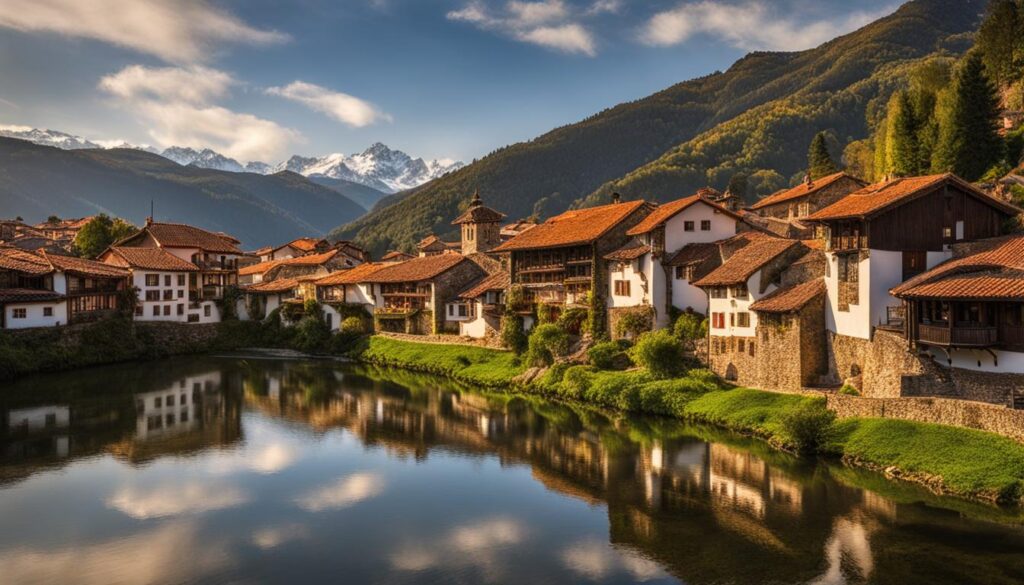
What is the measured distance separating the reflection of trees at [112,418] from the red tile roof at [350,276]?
56.7ft

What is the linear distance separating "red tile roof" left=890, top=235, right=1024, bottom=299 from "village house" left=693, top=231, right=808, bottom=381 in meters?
8.80

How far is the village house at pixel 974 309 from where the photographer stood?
1136 inches

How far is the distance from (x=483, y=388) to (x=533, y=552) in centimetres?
2896

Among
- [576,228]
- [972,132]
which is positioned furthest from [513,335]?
[972,132]

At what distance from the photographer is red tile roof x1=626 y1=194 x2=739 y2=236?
49.8 meters

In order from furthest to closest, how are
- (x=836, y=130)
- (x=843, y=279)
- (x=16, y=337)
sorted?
(x=836, y=130) < (x=16, y=337) < (x=843, y=279)

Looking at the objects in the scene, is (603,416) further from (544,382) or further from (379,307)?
(379,307)

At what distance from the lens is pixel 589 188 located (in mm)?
188125

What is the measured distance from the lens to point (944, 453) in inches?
1086

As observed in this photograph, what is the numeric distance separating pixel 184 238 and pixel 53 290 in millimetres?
19385

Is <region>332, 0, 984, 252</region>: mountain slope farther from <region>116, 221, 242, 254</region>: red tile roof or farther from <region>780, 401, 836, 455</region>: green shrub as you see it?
<region>780, 401, 836, 455</region>: green shrub

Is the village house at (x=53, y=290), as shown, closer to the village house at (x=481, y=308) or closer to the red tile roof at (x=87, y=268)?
the red tile roof at (x=87, y=268)

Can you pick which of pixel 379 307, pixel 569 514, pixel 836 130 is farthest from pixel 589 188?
pixel 569 514

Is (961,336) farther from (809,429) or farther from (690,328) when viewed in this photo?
(690,328)
